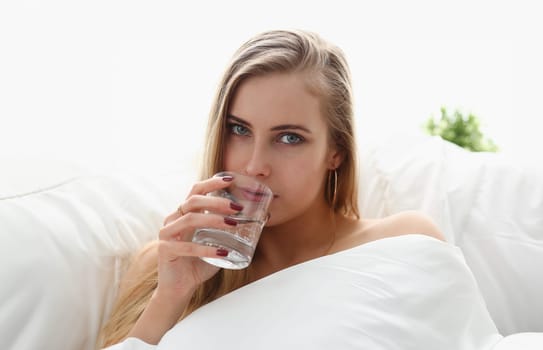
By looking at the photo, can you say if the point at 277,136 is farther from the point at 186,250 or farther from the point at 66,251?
the point at 66,251

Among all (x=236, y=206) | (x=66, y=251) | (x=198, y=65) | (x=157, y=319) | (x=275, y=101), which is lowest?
(x=157, y=319)

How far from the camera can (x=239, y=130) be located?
1641 mm

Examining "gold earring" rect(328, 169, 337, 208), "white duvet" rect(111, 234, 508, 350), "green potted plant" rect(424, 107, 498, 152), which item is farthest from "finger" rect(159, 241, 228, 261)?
"green potted plant" rect(424, 107, 498, 152)

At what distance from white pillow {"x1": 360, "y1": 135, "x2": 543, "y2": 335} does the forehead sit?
1.67 feet

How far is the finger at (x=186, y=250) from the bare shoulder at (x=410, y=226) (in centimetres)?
57

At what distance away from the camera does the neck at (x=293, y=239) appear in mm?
1896

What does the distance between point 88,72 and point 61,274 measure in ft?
5.43

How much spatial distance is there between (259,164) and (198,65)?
200 centimetres

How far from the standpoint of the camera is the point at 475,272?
6.18 feet

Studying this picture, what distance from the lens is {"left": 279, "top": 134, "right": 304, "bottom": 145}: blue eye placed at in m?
1.61

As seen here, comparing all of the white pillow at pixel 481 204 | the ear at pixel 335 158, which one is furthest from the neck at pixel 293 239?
the white pillow at pixel 481 204

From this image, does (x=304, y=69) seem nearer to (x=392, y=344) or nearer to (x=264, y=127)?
(x=264, y=127)

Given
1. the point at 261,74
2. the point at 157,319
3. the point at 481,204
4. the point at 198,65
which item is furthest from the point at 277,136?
the point at 198,65

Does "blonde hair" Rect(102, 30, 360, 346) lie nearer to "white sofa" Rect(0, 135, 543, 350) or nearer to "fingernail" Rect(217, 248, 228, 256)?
"white sofa" Rect(0, 135, 543, 350)
